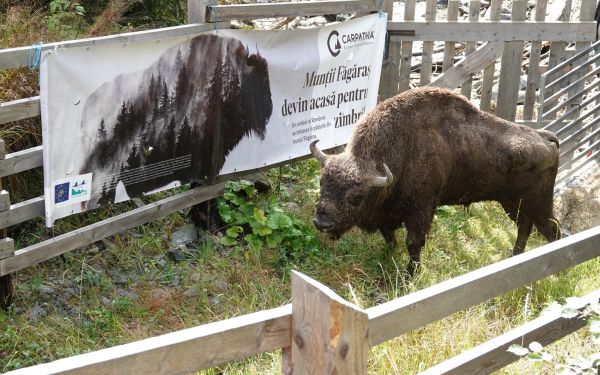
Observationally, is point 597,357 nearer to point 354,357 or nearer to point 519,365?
point 354,357

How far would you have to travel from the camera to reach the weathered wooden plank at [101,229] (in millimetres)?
5703

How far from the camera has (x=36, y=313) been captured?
5891 millimetres

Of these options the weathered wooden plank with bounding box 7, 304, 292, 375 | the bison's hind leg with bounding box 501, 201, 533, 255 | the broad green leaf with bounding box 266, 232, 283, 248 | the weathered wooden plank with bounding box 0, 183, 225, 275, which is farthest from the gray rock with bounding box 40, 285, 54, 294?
the bison's hind leg with bounding box 501, 201, 533, 255

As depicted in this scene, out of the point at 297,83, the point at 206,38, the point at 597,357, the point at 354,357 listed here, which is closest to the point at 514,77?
the point at 297,83

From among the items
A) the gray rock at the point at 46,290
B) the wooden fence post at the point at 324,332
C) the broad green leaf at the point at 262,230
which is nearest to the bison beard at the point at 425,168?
Answer: the broad green leaf at the point at 262,230

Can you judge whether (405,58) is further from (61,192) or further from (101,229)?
(61,192)

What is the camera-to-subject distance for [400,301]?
3182 mm

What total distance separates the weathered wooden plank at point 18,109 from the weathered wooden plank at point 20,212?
0.63 m

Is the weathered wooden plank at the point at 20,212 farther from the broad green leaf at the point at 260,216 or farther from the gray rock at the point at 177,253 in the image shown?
the broad green leaf at the point at 260,216

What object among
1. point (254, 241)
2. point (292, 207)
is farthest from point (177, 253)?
point (292, 207)

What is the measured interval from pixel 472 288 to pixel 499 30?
5.96m

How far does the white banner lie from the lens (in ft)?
18.8

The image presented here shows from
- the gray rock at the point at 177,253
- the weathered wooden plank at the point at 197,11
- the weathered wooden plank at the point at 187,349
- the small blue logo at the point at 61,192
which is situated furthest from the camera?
the gray rock at the point at 177,253

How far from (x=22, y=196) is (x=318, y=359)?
479cm
